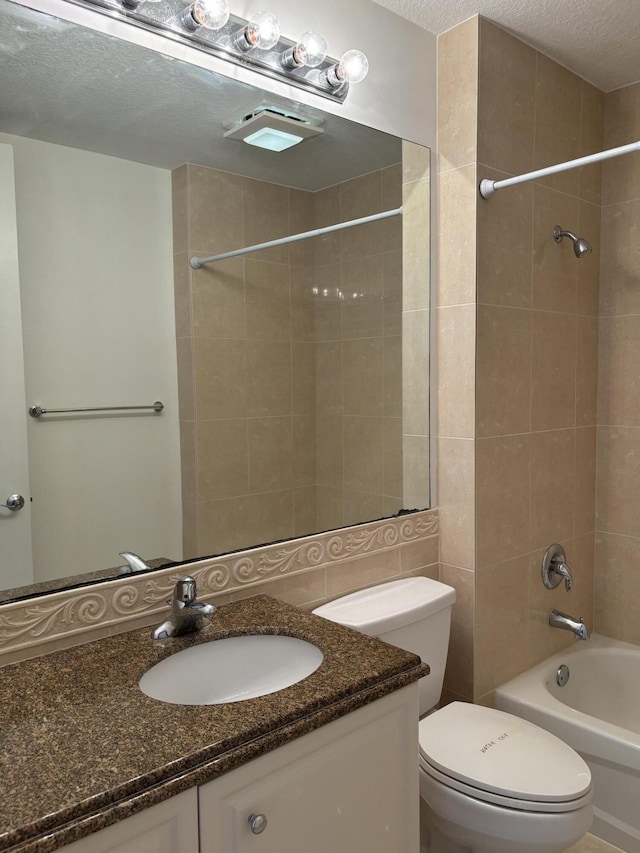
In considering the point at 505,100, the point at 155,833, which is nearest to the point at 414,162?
the point at 505,100

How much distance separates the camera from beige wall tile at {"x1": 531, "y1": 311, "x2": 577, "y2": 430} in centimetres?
219

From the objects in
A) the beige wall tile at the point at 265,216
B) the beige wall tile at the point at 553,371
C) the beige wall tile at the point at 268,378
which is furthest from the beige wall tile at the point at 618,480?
the beige wall tile at the point at 265,216

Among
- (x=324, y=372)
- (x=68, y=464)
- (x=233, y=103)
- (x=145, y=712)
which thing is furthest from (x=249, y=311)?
(x=145, y=712)

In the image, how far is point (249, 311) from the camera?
169 centimetres

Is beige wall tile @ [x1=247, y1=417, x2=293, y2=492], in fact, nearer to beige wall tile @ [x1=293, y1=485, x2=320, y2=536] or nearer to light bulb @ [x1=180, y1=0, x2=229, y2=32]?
beige wall tile @ [x1=293, y1=485, x2=320, y2=536]

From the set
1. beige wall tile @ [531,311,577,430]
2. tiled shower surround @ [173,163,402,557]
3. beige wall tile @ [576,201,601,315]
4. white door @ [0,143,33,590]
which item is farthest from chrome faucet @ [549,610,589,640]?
white door @ [0,143,33,590]

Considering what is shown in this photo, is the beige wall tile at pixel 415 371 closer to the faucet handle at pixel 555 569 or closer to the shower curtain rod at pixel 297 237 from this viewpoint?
the shower curtain rod at pixel 297 237

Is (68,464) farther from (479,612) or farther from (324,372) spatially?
(479,612)

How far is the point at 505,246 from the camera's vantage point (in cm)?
204

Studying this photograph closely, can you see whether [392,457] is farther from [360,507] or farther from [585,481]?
[585,481]

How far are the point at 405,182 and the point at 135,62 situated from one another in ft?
2.96

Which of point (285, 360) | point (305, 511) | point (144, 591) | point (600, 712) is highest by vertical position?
point (285, 360)

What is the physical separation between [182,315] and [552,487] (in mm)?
1475

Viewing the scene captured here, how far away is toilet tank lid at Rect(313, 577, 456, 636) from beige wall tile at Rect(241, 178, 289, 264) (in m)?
0.96
